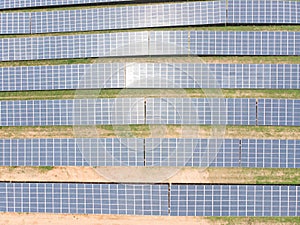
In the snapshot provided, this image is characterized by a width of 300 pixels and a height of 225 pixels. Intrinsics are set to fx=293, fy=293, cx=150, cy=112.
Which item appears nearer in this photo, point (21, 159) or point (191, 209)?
point (191, 209)

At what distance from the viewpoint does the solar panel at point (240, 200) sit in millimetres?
13289

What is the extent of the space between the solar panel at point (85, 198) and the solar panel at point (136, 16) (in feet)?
25.3

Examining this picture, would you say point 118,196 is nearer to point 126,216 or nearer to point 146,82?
point 126,216

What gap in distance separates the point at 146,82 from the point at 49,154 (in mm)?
5774

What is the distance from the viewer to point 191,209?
1335 centimetres

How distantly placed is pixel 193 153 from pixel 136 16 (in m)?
7.15

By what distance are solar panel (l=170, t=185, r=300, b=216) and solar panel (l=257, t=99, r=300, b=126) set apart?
2.96m

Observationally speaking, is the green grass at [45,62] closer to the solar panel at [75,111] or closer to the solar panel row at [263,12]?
Answer: the solar panel at [75,111]

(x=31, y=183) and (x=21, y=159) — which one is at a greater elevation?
(x=21, y=159)

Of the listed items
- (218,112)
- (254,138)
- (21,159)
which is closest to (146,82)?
(218,112)

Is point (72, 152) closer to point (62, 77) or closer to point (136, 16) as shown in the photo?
point (62, 77)

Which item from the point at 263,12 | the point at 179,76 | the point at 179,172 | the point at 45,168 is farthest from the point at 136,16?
the point at 45,168

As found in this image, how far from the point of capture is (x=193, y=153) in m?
13.5

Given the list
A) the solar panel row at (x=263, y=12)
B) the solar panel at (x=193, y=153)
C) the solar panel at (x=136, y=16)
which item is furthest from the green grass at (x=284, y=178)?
the solar panel at (x=136, y=16)
